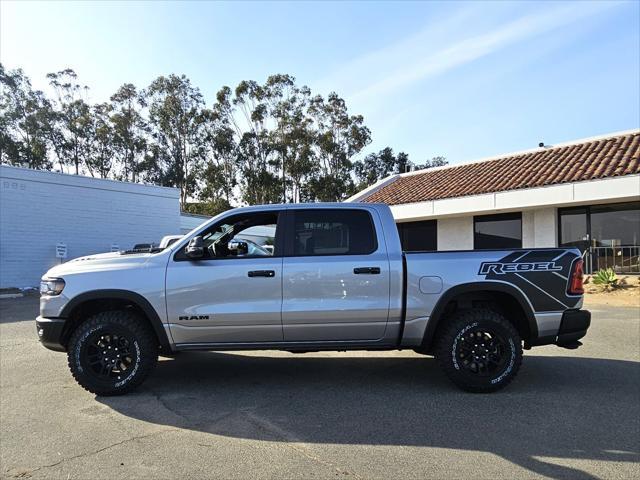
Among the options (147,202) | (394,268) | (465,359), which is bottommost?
(465,359)

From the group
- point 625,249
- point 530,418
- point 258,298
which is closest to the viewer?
point 530,418

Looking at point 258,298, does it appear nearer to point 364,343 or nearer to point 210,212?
point 364,343

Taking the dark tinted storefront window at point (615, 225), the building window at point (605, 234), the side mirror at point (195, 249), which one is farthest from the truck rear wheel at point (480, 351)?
the dark tinted storefront window at point (615, 225)

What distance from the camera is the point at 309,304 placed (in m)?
5.25

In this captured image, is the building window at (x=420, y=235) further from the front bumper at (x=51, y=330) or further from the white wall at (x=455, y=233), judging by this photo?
the front bumper at (x=51, y=330)

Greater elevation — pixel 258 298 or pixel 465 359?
pixel 258 298

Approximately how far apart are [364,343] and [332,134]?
3639 centimetres

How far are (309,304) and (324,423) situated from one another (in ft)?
4.08

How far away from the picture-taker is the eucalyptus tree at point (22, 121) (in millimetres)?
38375

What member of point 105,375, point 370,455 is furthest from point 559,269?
point 105,375

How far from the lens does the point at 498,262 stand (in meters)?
5.32

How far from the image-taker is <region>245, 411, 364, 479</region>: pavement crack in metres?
3.59

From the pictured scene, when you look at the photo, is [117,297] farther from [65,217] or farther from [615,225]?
[65,217]

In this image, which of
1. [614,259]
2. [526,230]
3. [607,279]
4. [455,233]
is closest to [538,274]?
[607,279]
